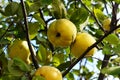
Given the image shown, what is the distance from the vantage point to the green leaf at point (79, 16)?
196 centimetres

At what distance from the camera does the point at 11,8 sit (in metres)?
1.93

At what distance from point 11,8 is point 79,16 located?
385mm

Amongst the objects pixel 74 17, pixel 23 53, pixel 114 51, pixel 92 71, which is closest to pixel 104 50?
pixel 114 51

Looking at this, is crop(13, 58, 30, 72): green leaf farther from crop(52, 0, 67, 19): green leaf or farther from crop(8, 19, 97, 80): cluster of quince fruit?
crop(52, 0, 67, 19): green leaf

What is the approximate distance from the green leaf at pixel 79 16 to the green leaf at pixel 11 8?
1.06 ft

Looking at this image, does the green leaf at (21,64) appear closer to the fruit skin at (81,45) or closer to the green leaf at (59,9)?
the fruit skin at (81,45)

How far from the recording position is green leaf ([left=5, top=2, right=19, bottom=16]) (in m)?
1.92

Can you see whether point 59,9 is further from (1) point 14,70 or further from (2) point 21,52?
(1) point 14,70

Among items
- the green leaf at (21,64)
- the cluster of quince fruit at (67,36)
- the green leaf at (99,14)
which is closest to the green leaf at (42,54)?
the cluster of quince fruit at (67,36)

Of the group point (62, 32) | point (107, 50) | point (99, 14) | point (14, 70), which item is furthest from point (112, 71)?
point (99, 14)

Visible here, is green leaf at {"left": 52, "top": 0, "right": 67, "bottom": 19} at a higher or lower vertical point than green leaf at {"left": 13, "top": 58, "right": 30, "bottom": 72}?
higher

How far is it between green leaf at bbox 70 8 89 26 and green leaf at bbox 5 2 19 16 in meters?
0.32

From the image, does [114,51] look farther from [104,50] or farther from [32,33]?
[32,33]

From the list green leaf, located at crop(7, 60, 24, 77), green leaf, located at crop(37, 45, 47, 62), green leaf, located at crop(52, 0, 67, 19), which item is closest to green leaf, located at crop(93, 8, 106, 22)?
green leaf, located at crop(52, 0, 67, 19)
